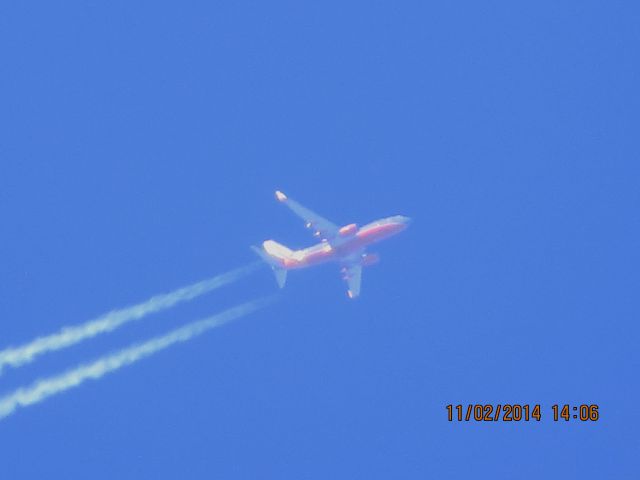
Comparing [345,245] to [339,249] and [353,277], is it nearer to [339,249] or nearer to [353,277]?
[339,249]

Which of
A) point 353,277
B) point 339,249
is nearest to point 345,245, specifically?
point 339,249

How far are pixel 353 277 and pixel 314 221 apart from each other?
634 cm

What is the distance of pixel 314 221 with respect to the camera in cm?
7044

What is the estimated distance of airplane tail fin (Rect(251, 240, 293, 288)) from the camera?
71.9 m

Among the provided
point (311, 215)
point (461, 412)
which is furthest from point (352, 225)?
point (461, 412)

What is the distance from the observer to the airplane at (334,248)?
70.5m

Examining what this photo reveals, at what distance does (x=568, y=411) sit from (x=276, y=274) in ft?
81.5

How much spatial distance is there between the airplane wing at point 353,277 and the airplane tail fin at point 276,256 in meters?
4.61

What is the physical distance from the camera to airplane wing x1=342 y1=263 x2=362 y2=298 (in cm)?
7406

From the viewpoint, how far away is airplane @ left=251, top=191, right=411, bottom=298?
231ft

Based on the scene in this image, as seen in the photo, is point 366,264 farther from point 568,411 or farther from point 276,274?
point 568,411

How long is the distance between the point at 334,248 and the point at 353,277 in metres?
4.17

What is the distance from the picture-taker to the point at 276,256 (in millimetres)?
72312

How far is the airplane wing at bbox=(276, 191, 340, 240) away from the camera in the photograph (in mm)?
70062
